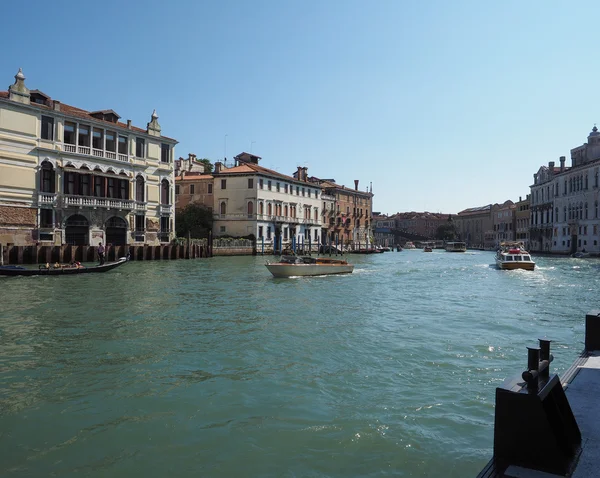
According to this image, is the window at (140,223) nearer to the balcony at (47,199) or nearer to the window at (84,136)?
the window at (84,136)

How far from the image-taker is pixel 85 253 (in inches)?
1107

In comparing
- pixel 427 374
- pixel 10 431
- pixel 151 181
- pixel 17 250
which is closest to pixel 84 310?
pixel 10 431

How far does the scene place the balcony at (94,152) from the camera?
2977cm

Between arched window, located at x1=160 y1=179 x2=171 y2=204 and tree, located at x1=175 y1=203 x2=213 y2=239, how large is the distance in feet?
24.5

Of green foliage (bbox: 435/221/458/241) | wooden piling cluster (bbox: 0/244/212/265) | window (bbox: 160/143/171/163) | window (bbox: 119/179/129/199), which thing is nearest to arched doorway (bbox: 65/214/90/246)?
wooden piling cluster (bbox: 0/244/212/265)

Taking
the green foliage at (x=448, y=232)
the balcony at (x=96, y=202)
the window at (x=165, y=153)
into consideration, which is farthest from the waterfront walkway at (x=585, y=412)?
the green foliage at (x=448, y=232)

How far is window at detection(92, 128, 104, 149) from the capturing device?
31.6m

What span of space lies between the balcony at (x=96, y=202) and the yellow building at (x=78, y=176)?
55mm

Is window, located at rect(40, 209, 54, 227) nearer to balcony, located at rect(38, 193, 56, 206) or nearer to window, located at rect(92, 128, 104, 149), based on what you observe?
balcony, located at rect(38, 193, 56, 206)

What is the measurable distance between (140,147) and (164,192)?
3.75 m

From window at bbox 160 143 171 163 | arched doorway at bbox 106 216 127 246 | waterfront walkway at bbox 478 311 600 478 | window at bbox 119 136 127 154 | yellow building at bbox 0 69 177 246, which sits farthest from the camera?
window at bbox 160 143 171 163

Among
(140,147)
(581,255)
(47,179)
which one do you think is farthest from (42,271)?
(581,255)

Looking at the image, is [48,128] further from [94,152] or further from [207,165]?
[207,165]

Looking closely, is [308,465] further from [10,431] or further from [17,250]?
[17,250]
